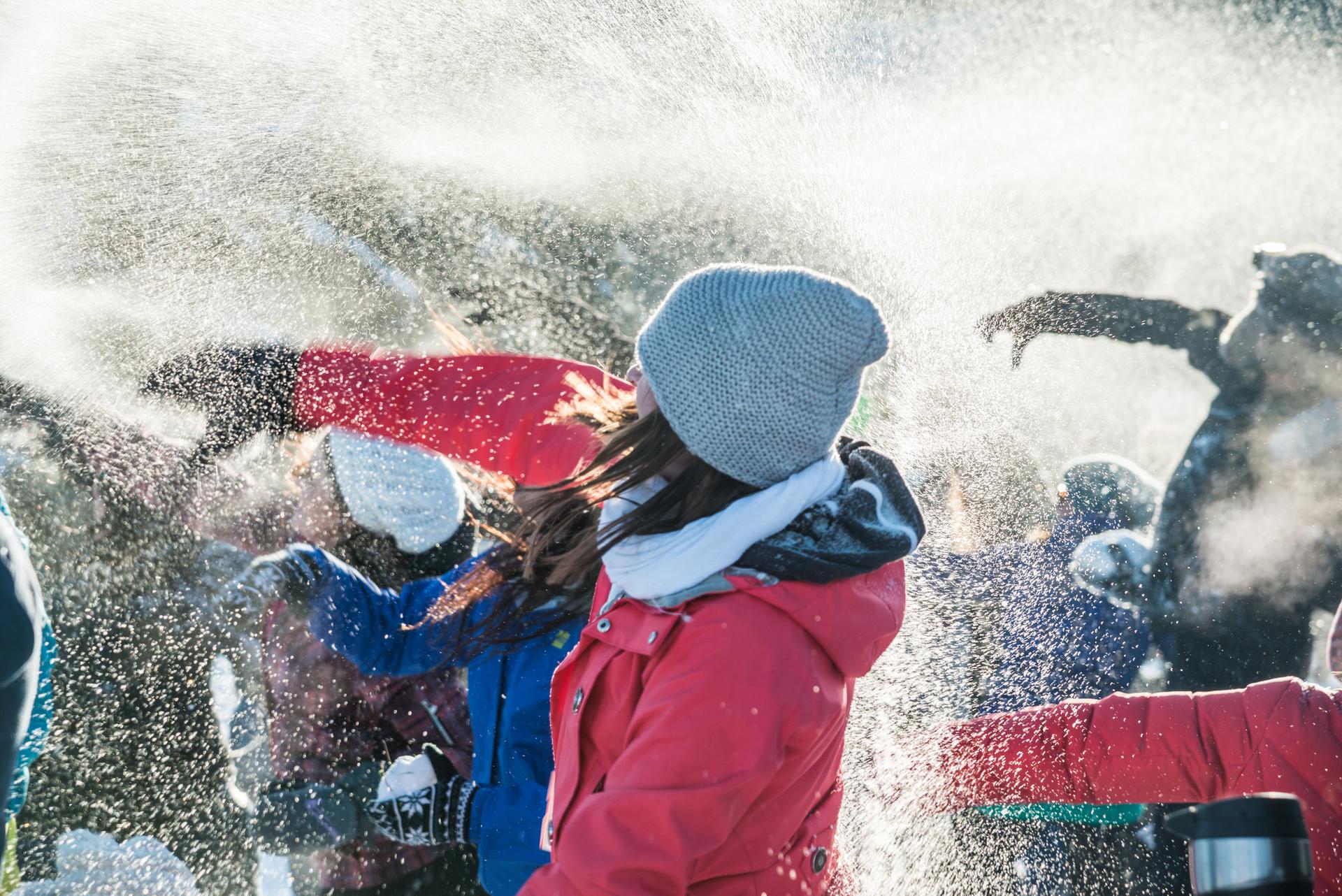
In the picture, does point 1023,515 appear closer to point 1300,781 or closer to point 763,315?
point 1300,781

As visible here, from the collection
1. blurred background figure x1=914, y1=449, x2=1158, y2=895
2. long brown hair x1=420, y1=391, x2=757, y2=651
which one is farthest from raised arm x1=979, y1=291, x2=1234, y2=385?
long brown hair x1=420, y1=391, x2=757, y2=651

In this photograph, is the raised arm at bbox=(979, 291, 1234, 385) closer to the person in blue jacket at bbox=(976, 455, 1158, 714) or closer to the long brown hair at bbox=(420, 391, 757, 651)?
the person in blue jacket at bbox=(976, 455, 1158, 714)

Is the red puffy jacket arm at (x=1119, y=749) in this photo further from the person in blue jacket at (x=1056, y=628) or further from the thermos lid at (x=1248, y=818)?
the person in blue jacket at (x=1056, y=628)

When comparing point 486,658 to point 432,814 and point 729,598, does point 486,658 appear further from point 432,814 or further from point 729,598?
point 729,598

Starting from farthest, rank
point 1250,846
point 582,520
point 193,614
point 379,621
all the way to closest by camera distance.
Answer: point 193,614 → point 379,621 → point 582,520 → point 1250,846

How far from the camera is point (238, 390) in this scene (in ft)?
6.33

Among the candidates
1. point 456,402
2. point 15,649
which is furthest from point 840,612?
point 15,649

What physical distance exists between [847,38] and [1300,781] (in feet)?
17.3

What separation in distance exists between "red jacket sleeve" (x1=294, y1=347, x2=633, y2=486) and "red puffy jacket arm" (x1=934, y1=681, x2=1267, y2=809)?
117 cm

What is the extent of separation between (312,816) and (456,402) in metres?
1.05

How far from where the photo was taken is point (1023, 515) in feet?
11.8

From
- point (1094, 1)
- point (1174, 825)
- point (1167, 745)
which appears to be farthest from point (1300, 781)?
point (1094, 1)

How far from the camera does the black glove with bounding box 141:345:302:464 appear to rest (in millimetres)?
1879

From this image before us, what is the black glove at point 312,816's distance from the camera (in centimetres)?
206
